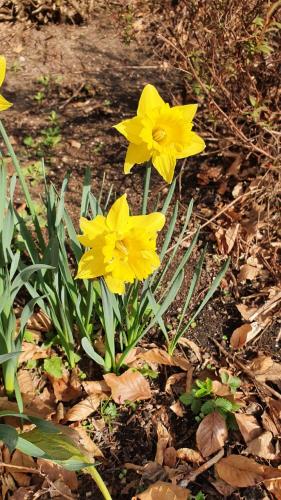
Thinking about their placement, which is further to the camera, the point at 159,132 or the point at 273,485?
the point at 273,485

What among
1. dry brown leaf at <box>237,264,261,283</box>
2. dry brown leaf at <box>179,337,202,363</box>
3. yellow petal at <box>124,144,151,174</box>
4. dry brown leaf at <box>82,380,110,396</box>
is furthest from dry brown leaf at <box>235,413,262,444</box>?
yellow petal at <box>124,144,151,174</box>

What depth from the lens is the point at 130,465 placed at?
190 centimetres

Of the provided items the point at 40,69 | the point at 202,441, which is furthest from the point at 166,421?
the point at 40,69

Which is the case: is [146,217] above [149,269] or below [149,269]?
above

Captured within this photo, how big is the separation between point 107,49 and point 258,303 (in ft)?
9.24

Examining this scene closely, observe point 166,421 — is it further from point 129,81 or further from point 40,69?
point 40,69

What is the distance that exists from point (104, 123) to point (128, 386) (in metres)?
2.12

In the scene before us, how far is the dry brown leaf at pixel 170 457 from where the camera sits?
193cm

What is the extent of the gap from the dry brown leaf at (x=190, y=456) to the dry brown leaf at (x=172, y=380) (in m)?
0.27

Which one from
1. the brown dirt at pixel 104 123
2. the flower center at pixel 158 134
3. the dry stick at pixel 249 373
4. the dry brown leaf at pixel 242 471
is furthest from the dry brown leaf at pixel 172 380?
the flower center at pixel 158 134

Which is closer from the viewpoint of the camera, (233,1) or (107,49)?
(233,1)

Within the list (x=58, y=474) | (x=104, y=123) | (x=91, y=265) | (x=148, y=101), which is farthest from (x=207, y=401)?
(x=104, y=123)

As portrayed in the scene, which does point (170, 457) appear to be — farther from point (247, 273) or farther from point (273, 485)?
point (247, 273)

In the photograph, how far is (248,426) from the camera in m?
2.04
